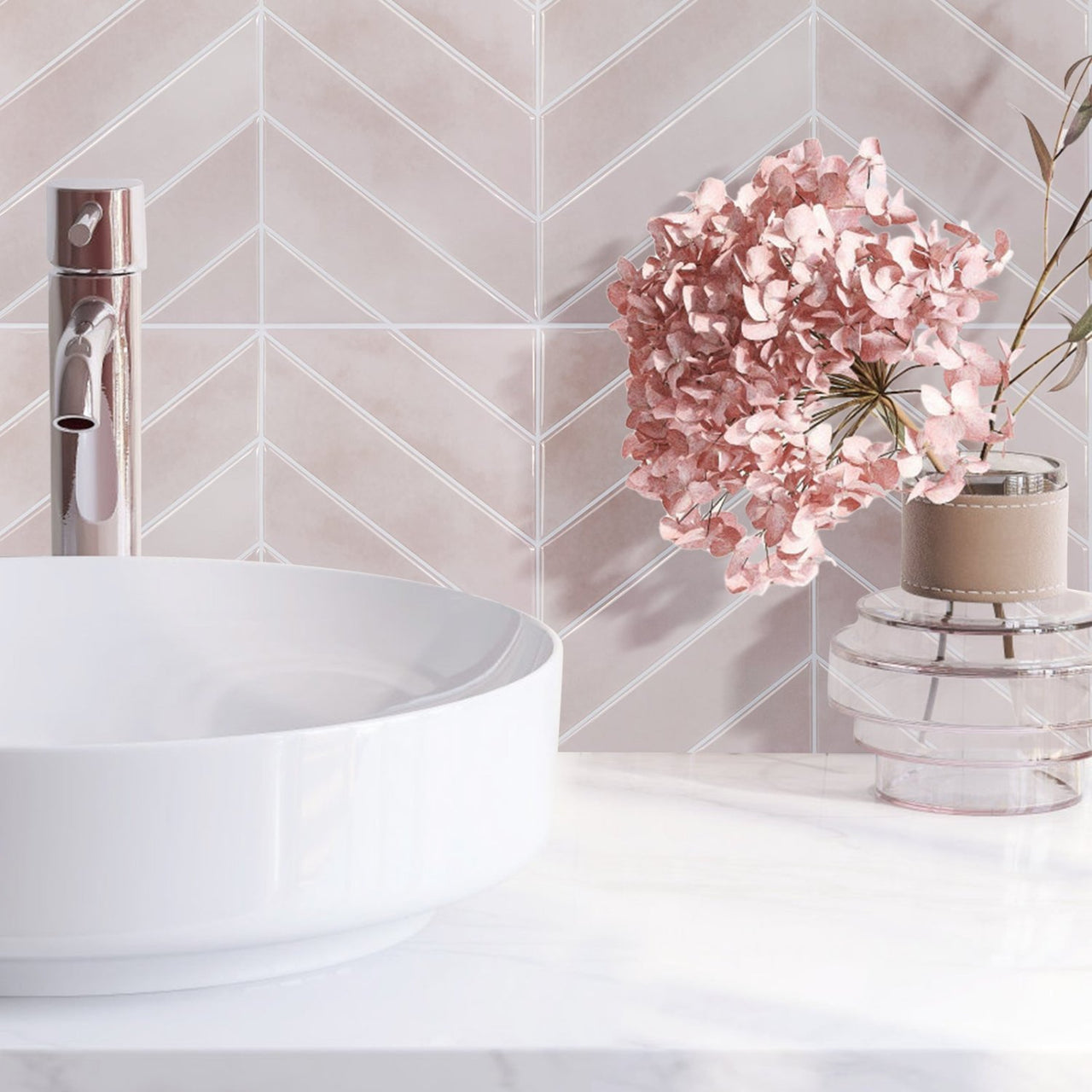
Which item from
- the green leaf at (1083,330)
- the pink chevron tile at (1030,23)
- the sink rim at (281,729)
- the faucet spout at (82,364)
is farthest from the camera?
the pink chevron tile at (1030,23)

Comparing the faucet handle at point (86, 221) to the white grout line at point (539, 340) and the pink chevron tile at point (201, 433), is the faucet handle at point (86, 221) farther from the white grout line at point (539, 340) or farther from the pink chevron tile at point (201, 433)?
the white grout line at point (539, 340)

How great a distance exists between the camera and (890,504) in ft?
3.83

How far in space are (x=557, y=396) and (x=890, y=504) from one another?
0.89ft

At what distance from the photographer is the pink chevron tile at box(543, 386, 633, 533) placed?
1.17 metres

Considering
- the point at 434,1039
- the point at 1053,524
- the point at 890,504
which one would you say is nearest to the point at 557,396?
the point at 890,504

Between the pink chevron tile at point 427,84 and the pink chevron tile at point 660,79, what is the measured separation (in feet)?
0.10

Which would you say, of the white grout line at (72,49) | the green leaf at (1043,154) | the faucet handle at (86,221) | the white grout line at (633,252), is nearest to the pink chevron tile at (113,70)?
the white grout line at (72,49)

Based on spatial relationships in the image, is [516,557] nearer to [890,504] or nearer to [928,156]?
[890,504]

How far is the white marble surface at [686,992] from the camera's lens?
2.20 feet

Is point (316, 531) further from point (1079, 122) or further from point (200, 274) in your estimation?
point (1079, 122)

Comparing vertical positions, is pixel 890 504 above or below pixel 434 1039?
above

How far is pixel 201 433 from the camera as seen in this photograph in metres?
1.17

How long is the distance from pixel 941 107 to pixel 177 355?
2.01 ft

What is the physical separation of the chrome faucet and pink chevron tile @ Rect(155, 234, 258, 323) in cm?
15
